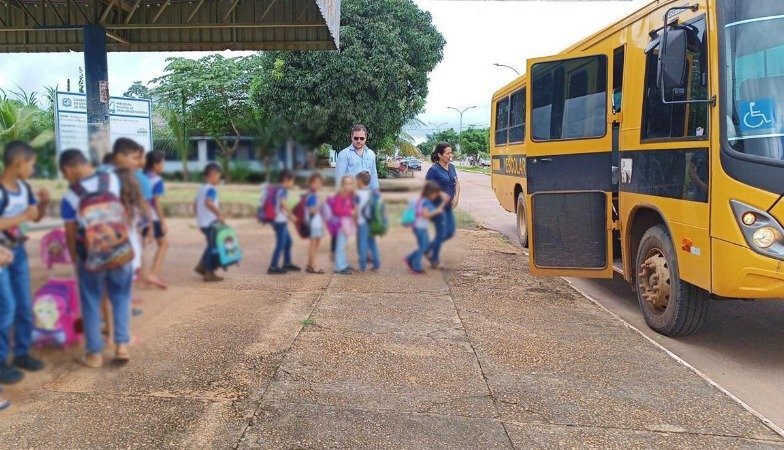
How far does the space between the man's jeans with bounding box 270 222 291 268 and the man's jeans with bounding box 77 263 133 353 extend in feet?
1.15

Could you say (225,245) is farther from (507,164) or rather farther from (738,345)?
(507,164)

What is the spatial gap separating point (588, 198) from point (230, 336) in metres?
3.35

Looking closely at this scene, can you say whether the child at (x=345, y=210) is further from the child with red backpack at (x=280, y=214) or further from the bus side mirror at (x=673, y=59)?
the bus side mirror at (x=673, y=59)

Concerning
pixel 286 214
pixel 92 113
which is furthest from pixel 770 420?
pixel 92 113

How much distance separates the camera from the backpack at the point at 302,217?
1489 mm

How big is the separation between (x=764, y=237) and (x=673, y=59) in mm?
1322

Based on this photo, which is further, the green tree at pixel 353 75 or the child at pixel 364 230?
the green tree at pixel 353 75

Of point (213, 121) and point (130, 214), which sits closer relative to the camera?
point (130, 214)

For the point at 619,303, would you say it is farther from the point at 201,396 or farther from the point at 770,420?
the point at 201,396

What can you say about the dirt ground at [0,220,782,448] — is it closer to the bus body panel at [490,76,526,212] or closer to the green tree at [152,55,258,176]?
the green tree at [152,55,258,176]

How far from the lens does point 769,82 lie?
3.86 meters

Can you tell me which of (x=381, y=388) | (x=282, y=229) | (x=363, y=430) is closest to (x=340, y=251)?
(x=282, y=229)

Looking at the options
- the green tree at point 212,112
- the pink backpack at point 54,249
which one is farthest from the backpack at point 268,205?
the pink backpack at point 54,249

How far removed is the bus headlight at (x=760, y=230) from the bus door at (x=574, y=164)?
142cm
